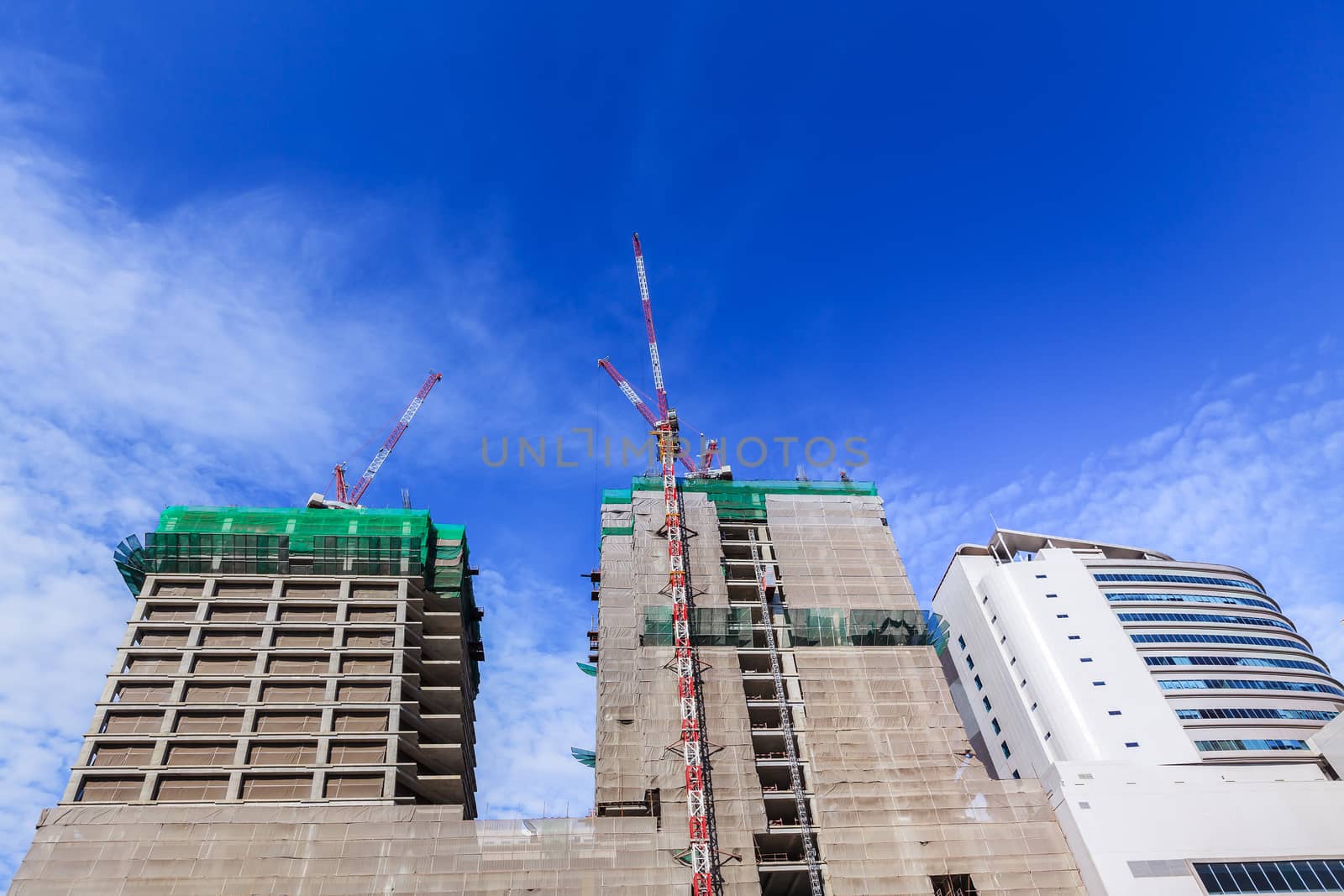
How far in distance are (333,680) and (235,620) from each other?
12829 millimetres

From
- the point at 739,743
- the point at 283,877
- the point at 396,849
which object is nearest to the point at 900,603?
the point at 739,743

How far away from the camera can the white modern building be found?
2803 inches

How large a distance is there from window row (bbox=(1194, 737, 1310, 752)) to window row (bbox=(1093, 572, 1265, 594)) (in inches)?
871

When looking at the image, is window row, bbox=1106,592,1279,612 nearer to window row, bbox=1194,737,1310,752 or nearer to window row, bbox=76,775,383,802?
window row, bbox=1194,737,1310,752

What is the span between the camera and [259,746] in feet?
249

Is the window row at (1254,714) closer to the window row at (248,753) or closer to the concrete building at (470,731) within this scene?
the concrete building at (470,731)

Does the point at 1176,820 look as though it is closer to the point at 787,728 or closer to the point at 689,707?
the point at 787,728

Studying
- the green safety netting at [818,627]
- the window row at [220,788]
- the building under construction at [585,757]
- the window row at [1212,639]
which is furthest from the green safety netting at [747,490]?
the window row at [220,788]

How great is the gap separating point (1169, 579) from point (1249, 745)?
23.8 metres

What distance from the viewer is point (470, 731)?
95875 mm

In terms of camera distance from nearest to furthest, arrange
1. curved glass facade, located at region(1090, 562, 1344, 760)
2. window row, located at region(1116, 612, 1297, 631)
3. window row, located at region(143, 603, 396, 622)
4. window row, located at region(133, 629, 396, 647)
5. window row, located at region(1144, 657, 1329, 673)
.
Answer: window row, located at region(133, 629, 396, 647) < window row, located at region(143, 603, 396, 622) < curved glass facade, located at region(1090, 562, 1344, 760) < window row, located at region(1144, 657, 1329, 673) < window row, located at region(1116, 612, 1297, 631)

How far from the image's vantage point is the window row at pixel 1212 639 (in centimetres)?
10031

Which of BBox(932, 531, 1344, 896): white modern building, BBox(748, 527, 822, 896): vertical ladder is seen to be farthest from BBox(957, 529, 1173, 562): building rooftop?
BBox(748, 527, 822, 896): vertical ladder

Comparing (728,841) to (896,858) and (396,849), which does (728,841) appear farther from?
(396,849)
